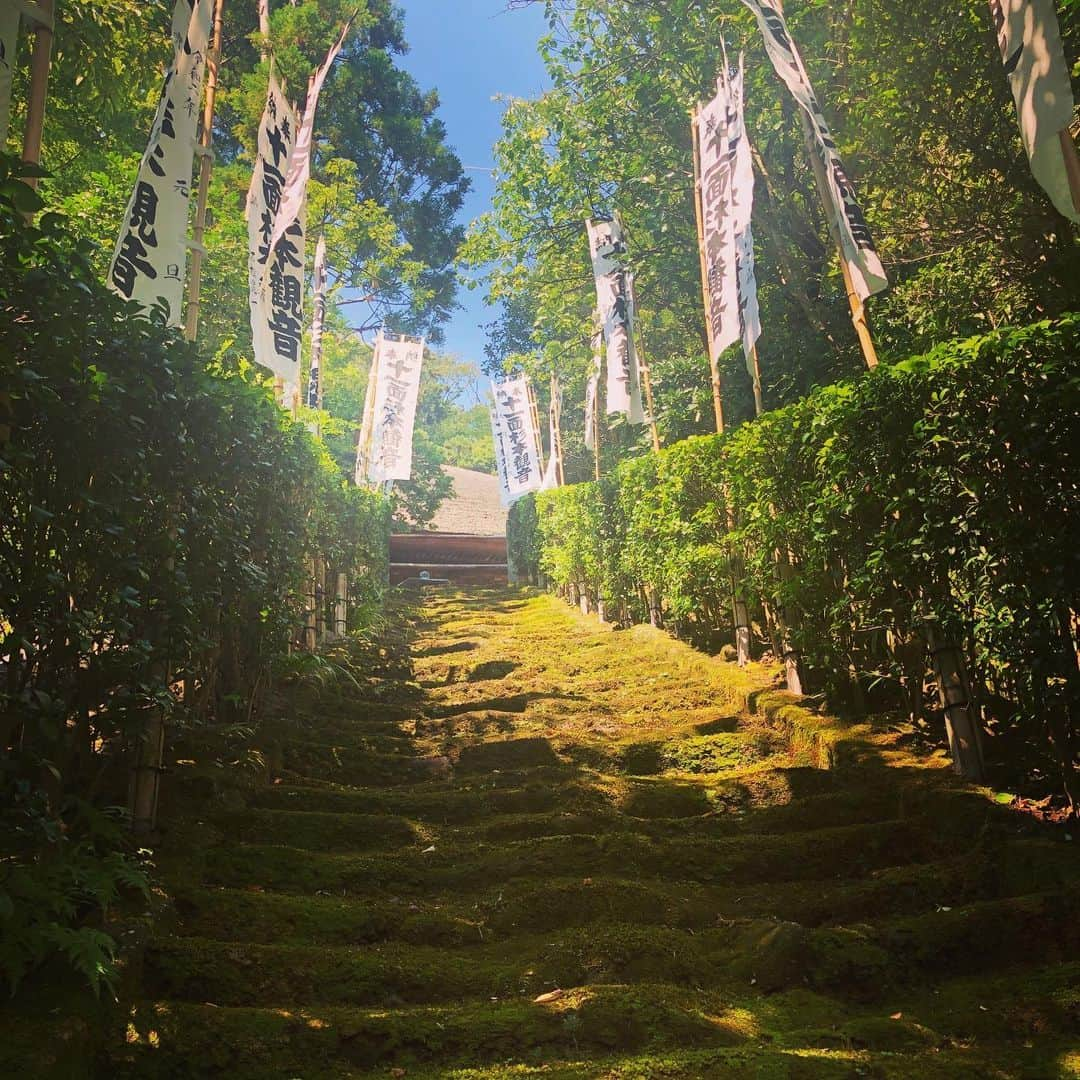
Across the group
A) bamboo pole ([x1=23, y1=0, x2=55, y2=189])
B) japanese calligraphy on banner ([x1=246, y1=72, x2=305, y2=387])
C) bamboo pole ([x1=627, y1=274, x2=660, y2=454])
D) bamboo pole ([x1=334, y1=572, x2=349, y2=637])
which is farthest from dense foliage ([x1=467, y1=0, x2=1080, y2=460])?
bamboo pole ([x1=334, y1=572, x2=349, y2=637])

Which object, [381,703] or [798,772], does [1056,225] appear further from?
[381,703]

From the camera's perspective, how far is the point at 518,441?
19422mm

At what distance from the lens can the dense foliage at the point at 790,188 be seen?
786cm

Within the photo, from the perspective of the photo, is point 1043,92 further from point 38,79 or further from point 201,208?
point 201,208


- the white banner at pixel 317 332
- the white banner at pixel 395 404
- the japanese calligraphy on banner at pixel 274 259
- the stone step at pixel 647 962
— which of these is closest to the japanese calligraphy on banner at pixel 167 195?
the japanese calligraphy on banner at pixel 274 259

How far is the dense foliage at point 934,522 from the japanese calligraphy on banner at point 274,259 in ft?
13.1

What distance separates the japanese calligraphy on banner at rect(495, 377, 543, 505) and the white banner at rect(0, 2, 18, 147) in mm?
15638

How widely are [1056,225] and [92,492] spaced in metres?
7.70

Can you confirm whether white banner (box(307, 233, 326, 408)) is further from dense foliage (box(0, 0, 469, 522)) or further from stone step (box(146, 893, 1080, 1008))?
stone step (box(146, 893, 1080, 1008))

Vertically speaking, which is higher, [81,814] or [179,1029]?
[81,814]

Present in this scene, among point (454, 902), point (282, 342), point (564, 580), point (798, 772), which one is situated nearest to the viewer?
point (454, 902)

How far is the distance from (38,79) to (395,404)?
14028mm

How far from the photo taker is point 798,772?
15.5 ft

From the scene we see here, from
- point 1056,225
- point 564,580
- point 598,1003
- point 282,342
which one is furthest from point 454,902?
point 564,580
